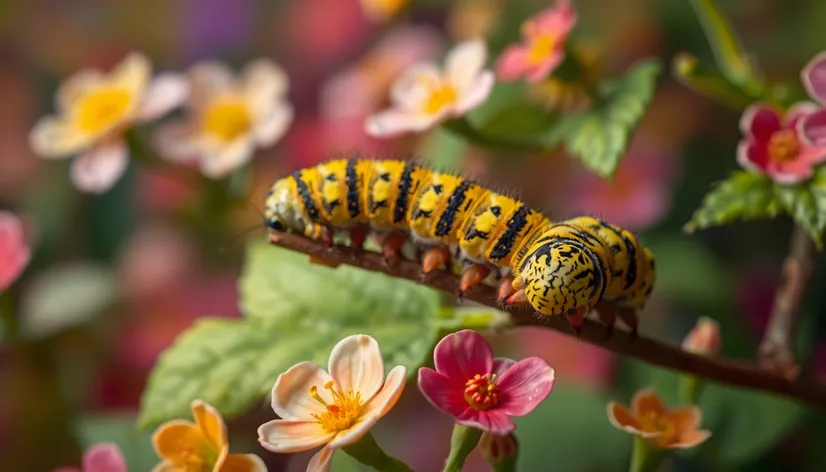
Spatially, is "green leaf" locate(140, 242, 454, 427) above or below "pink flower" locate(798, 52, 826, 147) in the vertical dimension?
below

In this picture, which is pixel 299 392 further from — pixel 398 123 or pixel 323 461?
pixel 398 123

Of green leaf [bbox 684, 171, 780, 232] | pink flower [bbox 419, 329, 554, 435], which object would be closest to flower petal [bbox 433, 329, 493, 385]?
pink flower [bbox 419, 329, 554, 435]

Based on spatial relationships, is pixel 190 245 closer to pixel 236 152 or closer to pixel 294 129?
pixel 294 129

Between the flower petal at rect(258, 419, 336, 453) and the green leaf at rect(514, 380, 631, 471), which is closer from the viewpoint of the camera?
the flower petal at rect(258, 419, 336, 453)

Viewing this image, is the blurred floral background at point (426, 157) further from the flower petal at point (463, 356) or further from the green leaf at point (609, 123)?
the flower petal at point (463, 356)

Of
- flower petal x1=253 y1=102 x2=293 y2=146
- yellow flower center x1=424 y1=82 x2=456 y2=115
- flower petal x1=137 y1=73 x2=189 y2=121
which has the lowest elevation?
flower petal x1=253 y1=102 x2=293 y2=146

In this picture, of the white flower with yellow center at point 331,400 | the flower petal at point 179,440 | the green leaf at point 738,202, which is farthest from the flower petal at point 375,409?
the green leaf at point 738,202

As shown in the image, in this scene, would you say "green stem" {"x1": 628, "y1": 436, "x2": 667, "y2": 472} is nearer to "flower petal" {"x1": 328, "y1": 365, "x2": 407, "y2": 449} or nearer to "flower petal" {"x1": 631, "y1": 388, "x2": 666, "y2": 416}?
"flower petal" {"x1": 631, "y1": 388, "x2": 666, "y2": 416}
